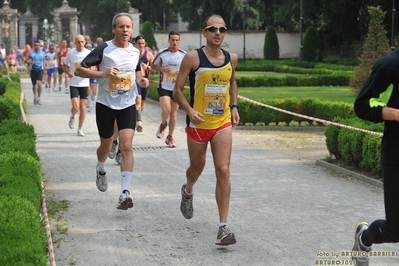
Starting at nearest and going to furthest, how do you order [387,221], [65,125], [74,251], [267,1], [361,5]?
1. [387,221]
2. [74,251]
3. [65,125]
4. [361,5]
5. [267,1]

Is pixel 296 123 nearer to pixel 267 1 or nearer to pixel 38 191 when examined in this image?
pixel 38 191

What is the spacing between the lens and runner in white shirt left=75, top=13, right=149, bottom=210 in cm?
897

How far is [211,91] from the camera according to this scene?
7465 millimetres

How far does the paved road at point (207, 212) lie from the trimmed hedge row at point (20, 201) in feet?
1.70

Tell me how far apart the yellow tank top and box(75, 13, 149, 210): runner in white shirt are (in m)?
1.59

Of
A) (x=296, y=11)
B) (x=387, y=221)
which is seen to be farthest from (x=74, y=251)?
(x=296, y=11)

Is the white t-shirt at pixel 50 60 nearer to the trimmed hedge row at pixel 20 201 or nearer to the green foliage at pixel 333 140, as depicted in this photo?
the trimmed hedge row at pixel 20 201

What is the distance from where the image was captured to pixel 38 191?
769cm

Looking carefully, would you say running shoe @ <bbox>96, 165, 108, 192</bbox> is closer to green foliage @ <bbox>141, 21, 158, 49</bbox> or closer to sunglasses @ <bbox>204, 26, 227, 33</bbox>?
sunglasses @ <bbox>204, 26, 227, 33</bbox>

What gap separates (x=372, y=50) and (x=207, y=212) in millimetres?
18244

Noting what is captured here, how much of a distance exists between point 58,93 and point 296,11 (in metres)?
33.3

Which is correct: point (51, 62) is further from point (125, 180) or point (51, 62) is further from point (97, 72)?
point (125, 180)

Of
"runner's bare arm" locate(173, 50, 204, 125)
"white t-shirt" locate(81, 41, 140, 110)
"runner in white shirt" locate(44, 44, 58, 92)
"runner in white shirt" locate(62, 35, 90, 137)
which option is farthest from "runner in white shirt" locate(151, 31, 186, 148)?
"runner in white shirt" locate(44, 44, 58, 92)

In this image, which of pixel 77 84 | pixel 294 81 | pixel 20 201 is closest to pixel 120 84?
pixel 20 201
